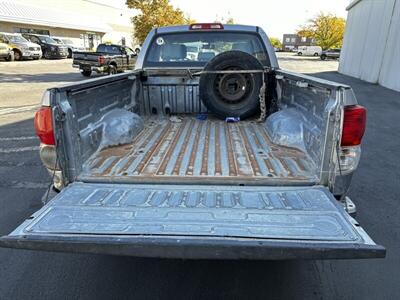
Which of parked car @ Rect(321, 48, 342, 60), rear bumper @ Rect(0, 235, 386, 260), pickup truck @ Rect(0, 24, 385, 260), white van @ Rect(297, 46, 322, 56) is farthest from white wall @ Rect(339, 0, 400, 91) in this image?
white van @ Rect(297, 46, 322, 56)

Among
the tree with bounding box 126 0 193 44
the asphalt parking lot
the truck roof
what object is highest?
the tree with bounding box 126 0 193 44

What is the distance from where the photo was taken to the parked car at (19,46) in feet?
81.1

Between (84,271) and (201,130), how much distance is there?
207 centimetres

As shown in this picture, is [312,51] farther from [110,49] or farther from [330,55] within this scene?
[110,49]

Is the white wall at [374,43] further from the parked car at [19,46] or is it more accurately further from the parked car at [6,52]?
the parked car at [6,52]

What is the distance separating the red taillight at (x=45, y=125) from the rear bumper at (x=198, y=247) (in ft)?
2.67

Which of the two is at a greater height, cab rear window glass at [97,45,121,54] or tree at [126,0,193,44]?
tree at [126,0,193,44]

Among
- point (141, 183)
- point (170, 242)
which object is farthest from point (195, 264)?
point (170, 242)

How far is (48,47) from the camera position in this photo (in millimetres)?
28422

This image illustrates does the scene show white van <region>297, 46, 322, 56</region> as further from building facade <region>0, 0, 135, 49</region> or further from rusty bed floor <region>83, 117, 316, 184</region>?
rusty bed floor <region>83, 117, 316, 184</region>

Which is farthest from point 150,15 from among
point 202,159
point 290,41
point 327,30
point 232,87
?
point 290,41

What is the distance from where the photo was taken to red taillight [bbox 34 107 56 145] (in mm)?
2326

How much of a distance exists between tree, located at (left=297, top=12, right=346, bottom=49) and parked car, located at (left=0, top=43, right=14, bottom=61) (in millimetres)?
54902

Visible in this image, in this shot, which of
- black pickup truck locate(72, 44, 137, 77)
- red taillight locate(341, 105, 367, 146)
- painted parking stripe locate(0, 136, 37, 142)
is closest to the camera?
red taillight locate(341, 105, 367, 146)
